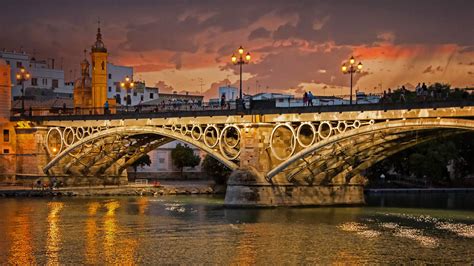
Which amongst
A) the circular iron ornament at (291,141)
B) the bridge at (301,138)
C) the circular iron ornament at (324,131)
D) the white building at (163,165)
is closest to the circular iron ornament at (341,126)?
the bridge at (301,138)

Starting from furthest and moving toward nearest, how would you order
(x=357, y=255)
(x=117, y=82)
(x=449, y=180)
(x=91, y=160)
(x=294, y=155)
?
1. (x=117, y=82)
2. (x=449, y=180)
3. (x=91, y=160)
4. (x=294, y=155)
5. (x=357, y=255)

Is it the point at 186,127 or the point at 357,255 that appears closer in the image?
the point at 357,255

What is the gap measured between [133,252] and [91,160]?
44.1 metres

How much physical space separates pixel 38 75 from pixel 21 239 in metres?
116

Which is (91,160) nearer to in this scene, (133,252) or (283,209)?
(283,209)

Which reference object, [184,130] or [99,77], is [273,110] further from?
[99,77]

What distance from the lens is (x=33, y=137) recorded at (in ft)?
288

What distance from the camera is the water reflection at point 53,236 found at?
41.9 m

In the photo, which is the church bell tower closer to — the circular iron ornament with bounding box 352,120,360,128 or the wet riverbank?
the wet riverbank

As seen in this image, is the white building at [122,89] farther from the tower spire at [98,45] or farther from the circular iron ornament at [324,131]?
the circular iron ornament at [324,131]

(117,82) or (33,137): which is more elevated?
(117,82)

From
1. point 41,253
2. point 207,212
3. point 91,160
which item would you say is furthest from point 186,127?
point 41,253

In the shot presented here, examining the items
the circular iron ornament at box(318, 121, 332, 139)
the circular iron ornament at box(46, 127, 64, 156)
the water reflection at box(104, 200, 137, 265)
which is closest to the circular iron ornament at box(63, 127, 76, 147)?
the circular iron ornament at box(46, 127, 64, 156)

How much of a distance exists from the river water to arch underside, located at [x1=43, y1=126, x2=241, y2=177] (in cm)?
1061
